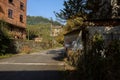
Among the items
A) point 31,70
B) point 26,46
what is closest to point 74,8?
point 31,70

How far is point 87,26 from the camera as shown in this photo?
15.5m

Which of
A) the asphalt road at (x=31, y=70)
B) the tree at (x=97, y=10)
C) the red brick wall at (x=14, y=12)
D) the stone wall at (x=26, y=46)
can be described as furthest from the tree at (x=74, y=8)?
the red brick wall at (x=14, y=12)

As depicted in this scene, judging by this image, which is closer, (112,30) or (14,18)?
(112,30)

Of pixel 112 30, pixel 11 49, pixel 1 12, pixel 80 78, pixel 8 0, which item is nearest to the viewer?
pixel 80 78

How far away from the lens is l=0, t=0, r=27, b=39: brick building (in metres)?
46.1

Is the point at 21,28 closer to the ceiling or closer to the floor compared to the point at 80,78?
closer to the ceiling

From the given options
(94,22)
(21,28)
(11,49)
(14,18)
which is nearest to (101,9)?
(94,22)

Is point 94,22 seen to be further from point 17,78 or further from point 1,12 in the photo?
point 1,12

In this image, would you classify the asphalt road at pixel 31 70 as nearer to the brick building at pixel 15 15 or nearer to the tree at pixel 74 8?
the tree at pixel 74 8

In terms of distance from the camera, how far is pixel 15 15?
51000 mm

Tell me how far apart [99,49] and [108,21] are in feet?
13.9

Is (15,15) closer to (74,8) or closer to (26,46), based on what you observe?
(26,46)

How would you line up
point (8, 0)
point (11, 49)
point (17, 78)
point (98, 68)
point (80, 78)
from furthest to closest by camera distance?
point (8, 0) < point (11, 49) < point (17, 78) < point (80, 78) < point (98, 68)

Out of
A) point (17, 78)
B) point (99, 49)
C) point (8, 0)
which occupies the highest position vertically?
point (8, 0)
